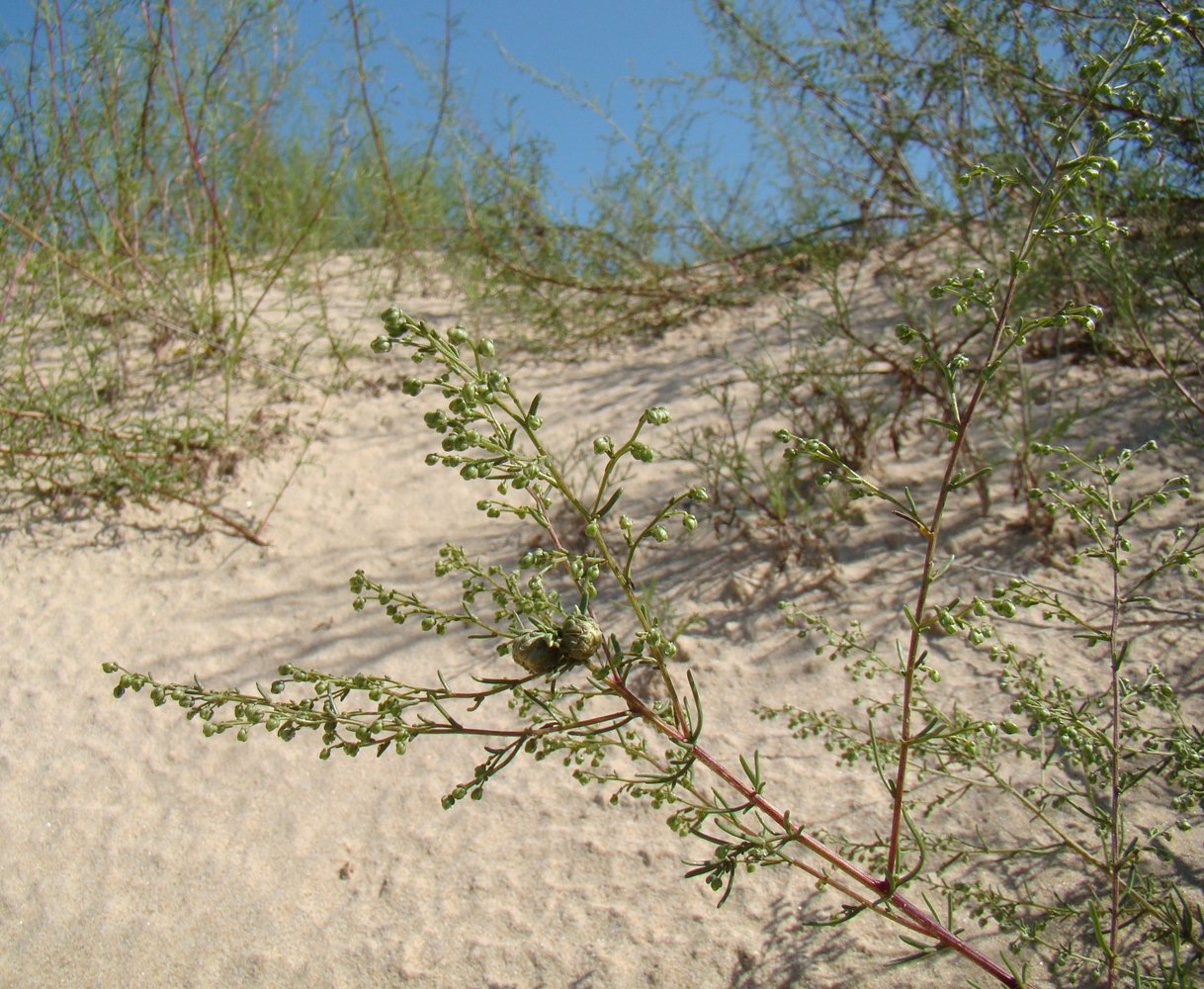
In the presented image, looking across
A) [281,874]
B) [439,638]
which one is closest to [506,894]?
[281,874]

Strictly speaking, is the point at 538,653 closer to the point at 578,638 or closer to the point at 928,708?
the point at 578,638

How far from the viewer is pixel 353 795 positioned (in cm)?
210

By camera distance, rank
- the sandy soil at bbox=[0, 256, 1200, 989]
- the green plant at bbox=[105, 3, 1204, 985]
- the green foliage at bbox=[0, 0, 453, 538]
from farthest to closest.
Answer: the green foliage at bbox=[0, 0, 453, 538] → the sandy soil at bbox=[0, 256, 1200, 989] → the green plant at bbox=[105, 3, 1204, 985]

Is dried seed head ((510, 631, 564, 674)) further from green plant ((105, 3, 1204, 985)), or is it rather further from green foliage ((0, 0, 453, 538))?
green foliage ((0, 0, 453, 538))

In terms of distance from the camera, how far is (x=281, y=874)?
1.93 meters

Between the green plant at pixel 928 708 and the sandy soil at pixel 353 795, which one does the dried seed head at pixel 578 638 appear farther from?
the sandy soil at pixel 353 795

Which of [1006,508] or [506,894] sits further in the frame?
[1006,508]

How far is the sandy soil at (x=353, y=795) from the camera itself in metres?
1.68

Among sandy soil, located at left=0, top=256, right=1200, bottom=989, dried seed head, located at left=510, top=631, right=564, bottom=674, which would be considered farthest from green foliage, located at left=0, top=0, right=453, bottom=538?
dried seed head, located at left=510, top=631, right=564, bottom=674

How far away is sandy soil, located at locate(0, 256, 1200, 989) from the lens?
66.1 inches

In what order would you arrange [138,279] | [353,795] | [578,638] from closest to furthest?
[578,638], [353,795], [138,279]

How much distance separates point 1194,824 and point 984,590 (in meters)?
0.80

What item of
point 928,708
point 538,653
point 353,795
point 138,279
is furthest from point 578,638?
point 138,279

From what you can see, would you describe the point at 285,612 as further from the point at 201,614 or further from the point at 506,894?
the point at 506,894
